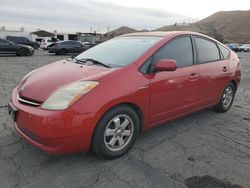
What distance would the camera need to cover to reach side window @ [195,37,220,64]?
4577 millimetres

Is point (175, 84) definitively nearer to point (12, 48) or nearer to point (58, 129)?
point (58, 129)

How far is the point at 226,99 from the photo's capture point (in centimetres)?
548

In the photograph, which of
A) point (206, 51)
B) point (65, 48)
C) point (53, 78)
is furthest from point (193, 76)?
point (65, 48)

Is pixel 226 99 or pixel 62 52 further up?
pixel 226 99

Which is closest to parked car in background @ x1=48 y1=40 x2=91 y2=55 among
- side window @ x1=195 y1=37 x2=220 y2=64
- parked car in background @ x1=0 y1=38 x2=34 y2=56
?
parked car in background @ x1=0 y1=38 x2=34 y2=56

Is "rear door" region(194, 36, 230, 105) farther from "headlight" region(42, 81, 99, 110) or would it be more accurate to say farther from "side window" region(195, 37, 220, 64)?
"headlight" region(42, 81, 99, 110)

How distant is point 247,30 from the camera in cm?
12094

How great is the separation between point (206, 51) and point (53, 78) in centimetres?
274

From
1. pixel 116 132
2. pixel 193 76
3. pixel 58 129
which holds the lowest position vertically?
pixel 116 132

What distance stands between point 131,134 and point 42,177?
1183mm

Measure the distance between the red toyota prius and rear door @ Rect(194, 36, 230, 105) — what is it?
0.7 inches

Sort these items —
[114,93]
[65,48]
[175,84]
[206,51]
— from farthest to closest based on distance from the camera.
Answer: [65,48], [206,51], [175,84], [114,93]

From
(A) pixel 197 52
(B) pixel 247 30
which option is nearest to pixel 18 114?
(A) pixel 197 52

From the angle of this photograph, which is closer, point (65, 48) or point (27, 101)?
point (27, 101)
